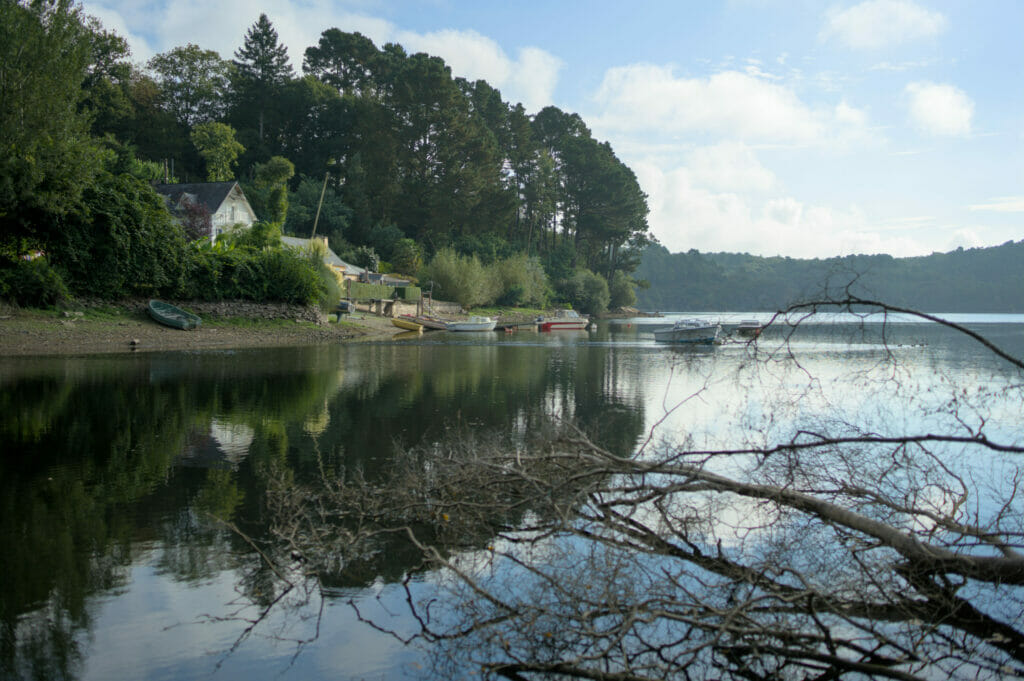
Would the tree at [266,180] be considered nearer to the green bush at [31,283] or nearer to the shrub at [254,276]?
the shrub at [254,276]

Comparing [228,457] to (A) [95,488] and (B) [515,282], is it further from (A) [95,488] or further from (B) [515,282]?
(B) [515,282]

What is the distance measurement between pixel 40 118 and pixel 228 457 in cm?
1990

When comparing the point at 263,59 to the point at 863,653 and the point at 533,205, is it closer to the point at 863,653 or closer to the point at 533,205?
the point at 533,205

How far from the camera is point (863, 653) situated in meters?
4.77

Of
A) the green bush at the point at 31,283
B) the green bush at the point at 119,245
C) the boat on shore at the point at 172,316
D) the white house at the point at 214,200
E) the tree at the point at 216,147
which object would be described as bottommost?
the boat on shore at the point at 172,316

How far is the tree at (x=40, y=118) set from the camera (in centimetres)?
2350

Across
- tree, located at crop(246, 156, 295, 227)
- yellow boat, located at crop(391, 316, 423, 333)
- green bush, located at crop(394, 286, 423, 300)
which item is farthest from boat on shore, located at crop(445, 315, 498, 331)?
tree, located at crop(246, 156, 295, 227)

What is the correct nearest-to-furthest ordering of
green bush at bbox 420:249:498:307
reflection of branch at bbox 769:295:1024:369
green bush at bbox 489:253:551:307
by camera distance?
reflection of branch at bbox 769:295:1024:369
green bush at bbox 420:249:498:307
green bush at bbox 489:253:551:307

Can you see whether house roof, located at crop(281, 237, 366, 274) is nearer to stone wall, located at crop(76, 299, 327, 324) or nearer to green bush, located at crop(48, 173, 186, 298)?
stone wall, located at crop(76, 299, 327, 324)

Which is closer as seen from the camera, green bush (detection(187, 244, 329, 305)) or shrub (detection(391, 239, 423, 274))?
green bush (detection(187, 244, 329, 305))

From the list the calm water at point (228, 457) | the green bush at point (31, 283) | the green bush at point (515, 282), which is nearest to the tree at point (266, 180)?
the green bush at point (515, 282)

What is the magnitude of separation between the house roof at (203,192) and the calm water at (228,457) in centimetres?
3005

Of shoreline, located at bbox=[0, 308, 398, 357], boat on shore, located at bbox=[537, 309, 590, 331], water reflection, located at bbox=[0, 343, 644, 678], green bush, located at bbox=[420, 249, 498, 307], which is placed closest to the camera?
water reflection, located at bbox=[0, 343, 644, 678]

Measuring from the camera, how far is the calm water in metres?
4.85
